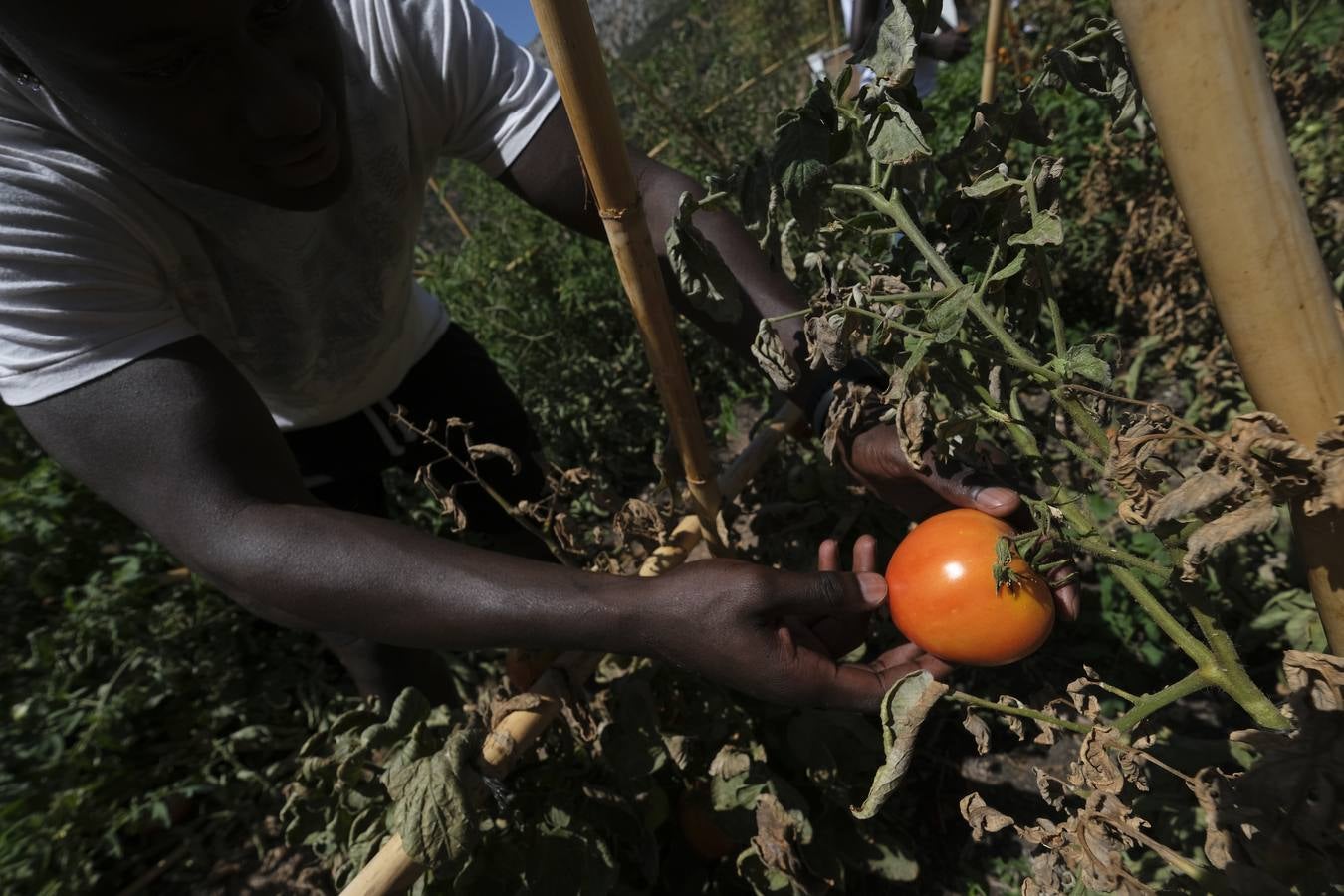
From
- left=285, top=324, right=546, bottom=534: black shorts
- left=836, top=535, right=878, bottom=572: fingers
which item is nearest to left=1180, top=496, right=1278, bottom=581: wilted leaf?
left=836, top=535, right=878, bottom=572: fingers

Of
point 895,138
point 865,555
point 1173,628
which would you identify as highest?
point 895,138

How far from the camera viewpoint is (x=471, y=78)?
1.55 meters

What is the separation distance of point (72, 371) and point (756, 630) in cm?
104

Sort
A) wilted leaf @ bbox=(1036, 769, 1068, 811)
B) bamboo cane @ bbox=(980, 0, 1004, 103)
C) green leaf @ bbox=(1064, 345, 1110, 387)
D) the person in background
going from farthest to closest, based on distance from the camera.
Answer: bamboo cane @ bbox=(980, 0, 1004, 103) → the person in background → wilted leaf @ bbox=(1036, 769, 1068, 811) → green leaf @ bbox=(1064, 345, 1110, 387)

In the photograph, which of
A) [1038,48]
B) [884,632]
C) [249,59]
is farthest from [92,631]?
[1038,48]

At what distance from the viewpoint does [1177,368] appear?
2363mm

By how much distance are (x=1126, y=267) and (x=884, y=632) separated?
145 cm

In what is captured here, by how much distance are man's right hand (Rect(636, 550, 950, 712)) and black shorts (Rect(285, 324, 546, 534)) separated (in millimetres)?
962

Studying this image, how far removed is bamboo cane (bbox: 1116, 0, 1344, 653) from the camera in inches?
22.1

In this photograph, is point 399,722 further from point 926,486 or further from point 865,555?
point 926,486

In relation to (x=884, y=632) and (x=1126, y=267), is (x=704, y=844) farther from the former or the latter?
(x=1126, y=267)

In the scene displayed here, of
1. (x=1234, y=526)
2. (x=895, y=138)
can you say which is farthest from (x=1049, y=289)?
(x=1234, y=526)

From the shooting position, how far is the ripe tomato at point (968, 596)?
41.6 inches

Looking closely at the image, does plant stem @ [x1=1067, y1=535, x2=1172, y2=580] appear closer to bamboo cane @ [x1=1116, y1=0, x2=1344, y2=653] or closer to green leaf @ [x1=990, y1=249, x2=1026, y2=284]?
bamboo cane @ [x1=1116, y1=0, x2=1344, y2=653]
